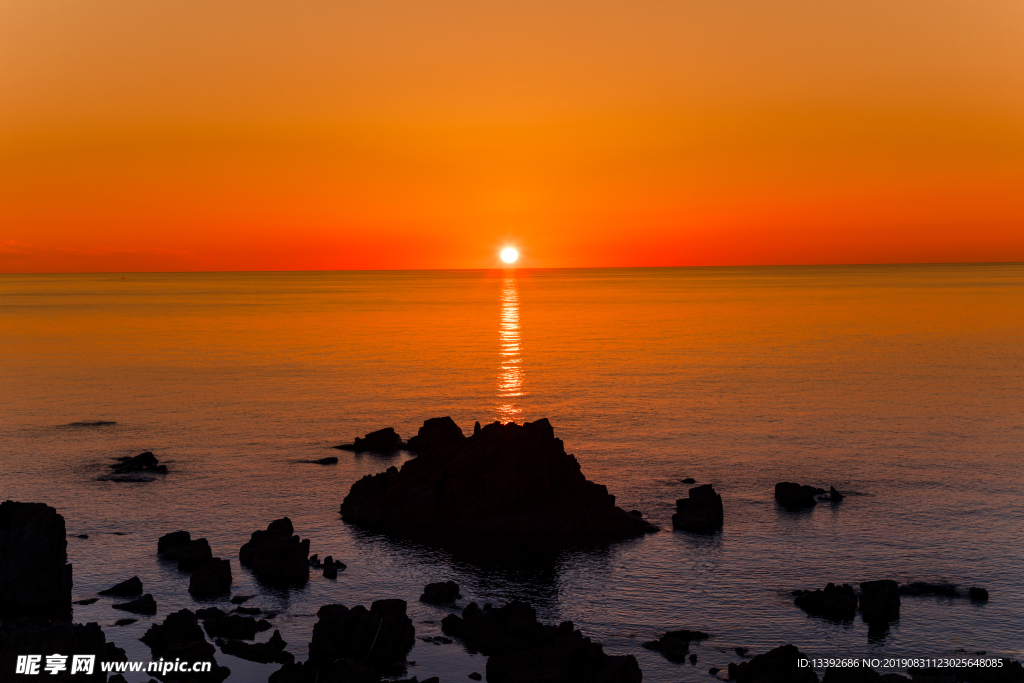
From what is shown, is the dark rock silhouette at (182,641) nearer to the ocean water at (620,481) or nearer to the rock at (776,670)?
the ocean water at (620,481)

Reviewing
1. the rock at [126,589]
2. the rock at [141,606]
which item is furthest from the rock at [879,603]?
the rock at [126,589]

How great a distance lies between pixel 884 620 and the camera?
52875 millimetres

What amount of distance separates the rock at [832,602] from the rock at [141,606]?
41.6 m

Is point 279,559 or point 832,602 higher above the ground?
point 279,559

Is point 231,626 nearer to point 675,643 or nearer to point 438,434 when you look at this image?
point 675,643

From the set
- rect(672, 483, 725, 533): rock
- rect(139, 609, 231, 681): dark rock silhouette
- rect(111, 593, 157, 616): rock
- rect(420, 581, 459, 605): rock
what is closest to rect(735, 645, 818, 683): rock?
rect(420, 581, 459, 605): rock

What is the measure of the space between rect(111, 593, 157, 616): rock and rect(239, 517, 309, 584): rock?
7.63 meters

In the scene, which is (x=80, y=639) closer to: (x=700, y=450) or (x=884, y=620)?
(x=884, y=620)

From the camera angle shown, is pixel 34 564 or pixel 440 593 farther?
pixel 440 593

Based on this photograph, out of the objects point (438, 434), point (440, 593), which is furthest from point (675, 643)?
point (438, 434)

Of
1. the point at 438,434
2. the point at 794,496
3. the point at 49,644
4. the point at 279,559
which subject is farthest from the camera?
the point at 438,434

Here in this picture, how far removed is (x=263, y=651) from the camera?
48.0 metres

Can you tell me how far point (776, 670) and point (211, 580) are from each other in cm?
3613

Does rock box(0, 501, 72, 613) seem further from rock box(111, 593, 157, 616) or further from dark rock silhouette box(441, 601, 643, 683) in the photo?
dark rock silhouette box(441, 601, 643, 683)
